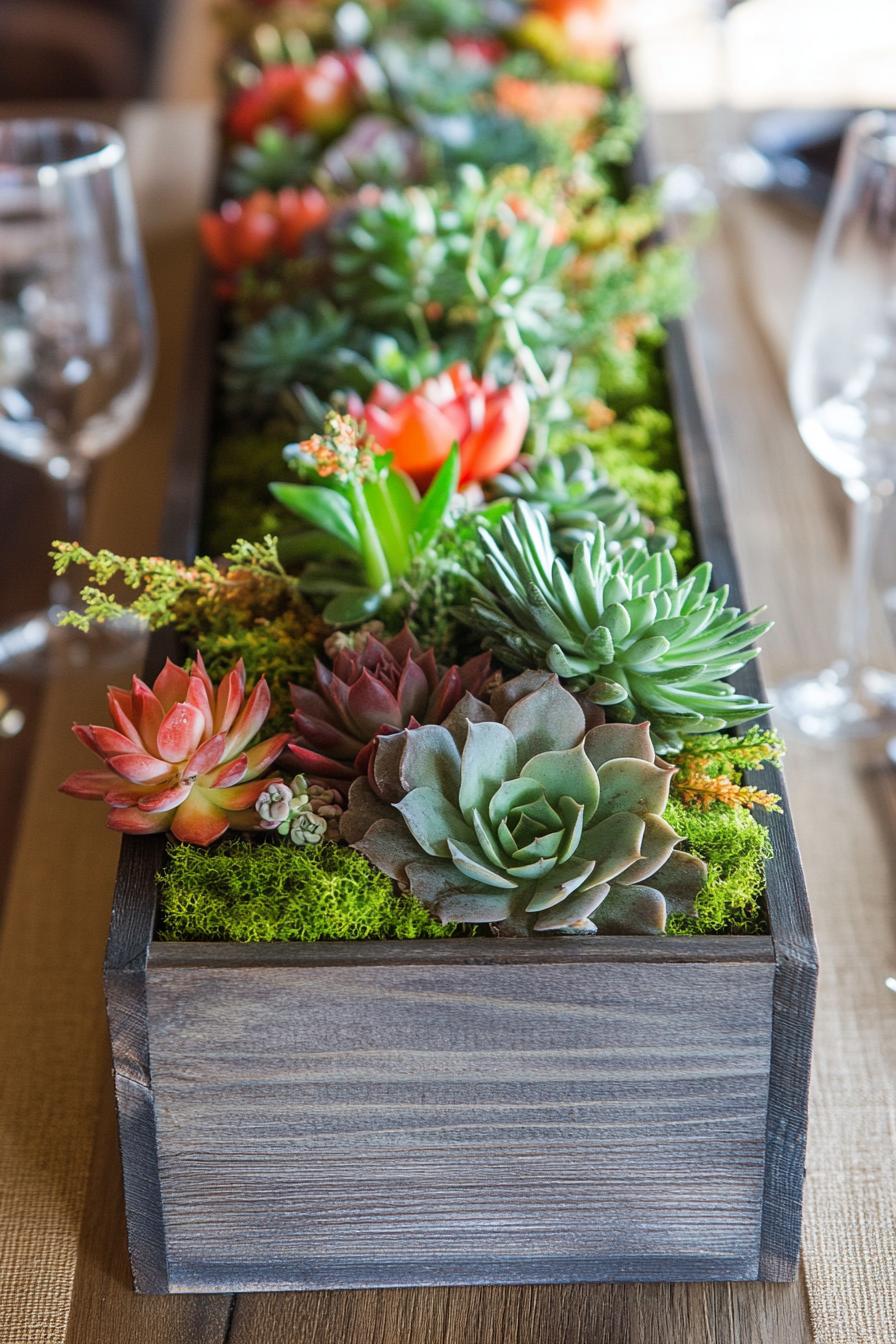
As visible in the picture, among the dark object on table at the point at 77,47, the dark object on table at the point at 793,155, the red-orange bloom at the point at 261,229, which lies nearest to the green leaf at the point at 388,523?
the red-orange bloom at the point at 261,229

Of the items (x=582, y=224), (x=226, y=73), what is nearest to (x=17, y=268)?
(x=582, y=224)

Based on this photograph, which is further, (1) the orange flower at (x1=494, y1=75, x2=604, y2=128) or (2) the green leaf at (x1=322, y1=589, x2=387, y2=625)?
(1) the orange flower at (x1=494, y1=75, x2=604, y2=128)

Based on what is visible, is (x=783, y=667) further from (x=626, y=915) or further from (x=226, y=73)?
(x=226, y=73)

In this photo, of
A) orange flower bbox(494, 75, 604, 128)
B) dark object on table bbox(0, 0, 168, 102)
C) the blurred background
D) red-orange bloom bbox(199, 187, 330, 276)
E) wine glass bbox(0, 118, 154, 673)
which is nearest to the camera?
wine glass bbox(0, 118, 154, 673)

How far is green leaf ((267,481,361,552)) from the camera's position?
80cm

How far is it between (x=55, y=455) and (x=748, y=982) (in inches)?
29.4

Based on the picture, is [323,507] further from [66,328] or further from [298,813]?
[66,328]

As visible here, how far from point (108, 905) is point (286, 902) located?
0.32 metres

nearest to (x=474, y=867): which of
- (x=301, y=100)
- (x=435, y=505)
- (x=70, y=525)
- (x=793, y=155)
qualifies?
(x=435, y=505)

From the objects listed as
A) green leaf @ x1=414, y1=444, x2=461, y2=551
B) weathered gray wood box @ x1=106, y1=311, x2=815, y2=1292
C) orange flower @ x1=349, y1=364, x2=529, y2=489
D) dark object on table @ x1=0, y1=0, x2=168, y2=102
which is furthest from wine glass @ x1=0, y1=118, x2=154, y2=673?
dark object on table @ x1=0, y1=0, x2=168, y2=102

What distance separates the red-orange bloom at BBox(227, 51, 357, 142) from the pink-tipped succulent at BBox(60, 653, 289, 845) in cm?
98

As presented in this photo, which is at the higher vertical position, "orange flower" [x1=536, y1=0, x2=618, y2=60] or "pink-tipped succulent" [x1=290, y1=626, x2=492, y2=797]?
"orange flower" [x1=536, y1=0, x2=618, y2=60]

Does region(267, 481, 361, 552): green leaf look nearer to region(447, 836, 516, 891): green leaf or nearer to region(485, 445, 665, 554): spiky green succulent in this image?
region(485, 445, 665, 554): spiky green succulent

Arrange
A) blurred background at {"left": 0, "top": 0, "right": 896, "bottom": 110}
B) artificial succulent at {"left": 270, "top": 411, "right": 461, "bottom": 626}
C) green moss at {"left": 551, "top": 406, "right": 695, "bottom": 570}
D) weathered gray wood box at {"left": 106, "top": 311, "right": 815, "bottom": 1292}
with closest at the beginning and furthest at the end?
weathered gray wood box at {"left": 106, "top": 311, "right": 815, "bottom": 1292} < artificial succulent at {"left": 270, "top": 411, "right": 461, "bottom": 626} < green moss at {"left": 551, "top": 406, "right": 695, "bottom": 570} < blurred background at {"left": 0, "top": 0, "right": 896, "bottom": 110}
